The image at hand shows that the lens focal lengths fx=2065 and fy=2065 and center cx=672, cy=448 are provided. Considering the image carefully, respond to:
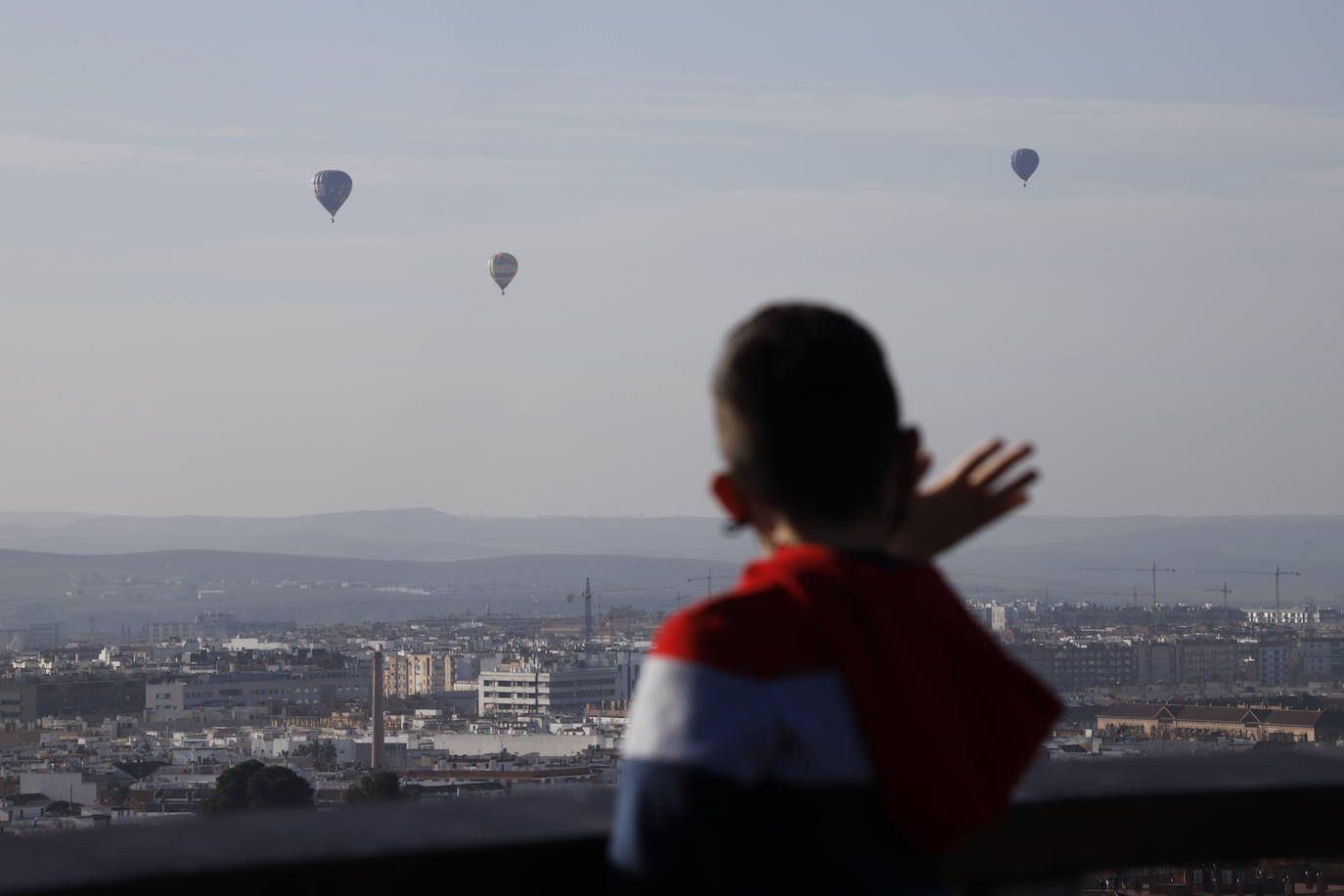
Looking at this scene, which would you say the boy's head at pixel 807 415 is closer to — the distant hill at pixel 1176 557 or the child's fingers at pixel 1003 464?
the child's fingers at pixel 1003 464

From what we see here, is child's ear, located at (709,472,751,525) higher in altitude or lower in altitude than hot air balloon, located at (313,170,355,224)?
lower

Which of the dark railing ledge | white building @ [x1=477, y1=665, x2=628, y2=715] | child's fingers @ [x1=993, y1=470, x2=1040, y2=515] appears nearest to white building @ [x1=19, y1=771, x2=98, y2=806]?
white building @ [x1=477, y1=665, x2=628, y2=715]

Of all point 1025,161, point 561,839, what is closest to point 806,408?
point 561,839

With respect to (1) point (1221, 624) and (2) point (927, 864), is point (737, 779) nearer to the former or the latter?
(2) point (927, 864)

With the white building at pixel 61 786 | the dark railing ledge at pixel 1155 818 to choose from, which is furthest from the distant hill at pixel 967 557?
the dark railing ledge at pixel 1155 818

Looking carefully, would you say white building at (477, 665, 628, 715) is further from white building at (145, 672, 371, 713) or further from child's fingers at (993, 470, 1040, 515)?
child's fingers at (993, 470, 1040, 515)

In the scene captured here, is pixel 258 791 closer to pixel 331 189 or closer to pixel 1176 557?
pixel 331 189
